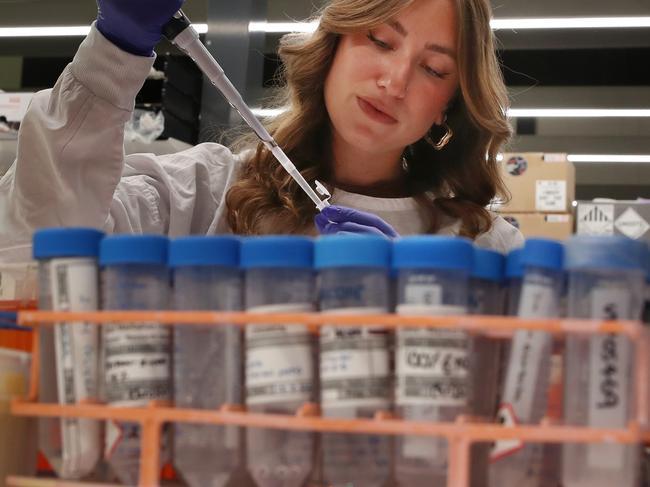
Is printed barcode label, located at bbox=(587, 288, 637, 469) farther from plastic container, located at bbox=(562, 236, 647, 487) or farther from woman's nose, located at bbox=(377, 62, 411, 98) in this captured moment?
woman's nose, located at bbox=(377, 62, 411, 98)

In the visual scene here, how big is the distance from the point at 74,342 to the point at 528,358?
33cm

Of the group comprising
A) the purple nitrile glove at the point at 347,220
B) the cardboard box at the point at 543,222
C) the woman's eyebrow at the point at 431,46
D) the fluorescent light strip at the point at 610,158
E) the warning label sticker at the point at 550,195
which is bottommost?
the purple nitrile glove at the point at 347,220

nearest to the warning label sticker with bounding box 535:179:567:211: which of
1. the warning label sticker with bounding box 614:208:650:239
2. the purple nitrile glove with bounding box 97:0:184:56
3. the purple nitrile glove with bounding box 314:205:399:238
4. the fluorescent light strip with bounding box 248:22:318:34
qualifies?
the warning label sticker with bounding box 614:208:650:239

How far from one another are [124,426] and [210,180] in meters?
1.10

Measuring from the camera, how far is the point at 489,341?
0.58 metres

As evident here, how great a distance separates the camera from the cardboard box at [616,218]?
3684 millimetres

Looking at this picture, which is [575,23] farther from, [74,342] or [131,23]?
[74,342]

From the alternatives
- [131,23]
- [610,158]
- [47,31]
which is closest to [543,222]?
[131,23]

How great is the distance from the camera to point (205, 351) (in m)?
0.57

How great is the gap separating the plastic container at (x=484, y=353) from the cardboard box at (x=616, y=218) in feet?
10.4

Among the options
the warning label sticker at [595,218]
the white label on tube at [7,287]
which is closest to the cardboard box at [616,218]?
the warning label sticker at [595,218]

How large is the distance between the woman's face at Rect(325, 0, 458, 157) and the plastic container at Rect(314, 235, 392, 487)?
0.90 metres

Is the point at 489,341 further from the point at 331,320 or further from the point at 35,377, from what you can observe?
the point at 35,377

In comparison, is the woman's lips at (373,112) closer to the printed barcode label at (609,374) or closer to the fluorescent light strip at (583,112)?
the printed barcode label at (609,374)
